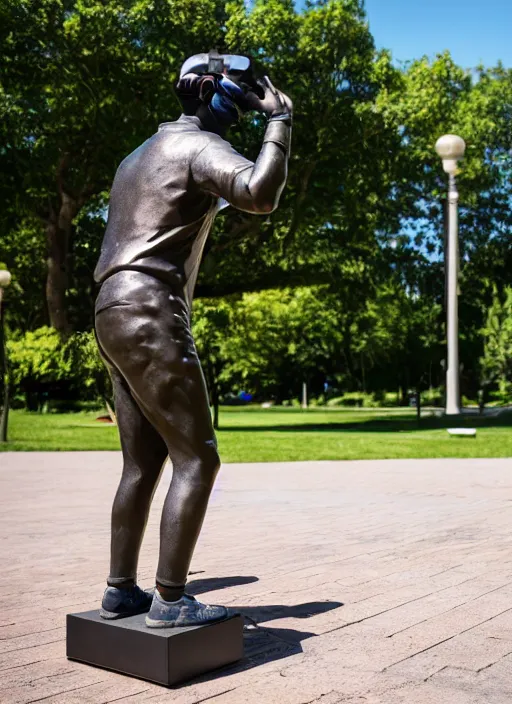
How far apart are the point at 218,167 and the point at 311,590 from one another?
2648 mm

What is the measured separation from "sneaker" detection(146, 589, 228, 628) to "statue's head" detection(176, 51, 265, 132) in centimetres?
195

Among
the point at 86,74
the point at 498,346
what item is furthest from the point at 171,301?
the point at 498,346

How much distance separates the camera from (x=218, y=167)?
3434 mm

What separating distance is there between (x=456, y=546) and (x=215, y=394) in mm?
21458

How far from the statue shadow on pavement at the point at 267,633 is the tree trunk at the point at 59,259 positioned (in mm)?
22869

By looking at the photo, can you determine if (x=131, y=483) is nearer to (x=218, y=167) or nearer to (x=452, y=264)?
(x=218, y=167)

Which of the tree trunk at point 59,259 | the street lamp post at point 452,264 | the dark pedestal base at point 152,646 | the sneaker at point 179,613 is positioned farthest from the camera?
the tree trunk at point 59,259

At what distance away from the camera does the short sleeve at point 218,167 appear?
3.39 m

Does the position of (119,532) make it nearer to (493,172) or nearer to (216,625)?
(216,625)

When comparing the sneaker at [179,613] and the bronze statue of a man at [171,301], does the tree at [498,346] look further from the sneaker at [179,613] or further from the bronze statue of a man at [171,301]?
the sneaker at [179,613]

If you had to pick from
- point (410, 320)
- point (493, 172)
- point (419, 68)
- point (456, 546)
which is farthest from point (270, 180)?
point (410, 320)

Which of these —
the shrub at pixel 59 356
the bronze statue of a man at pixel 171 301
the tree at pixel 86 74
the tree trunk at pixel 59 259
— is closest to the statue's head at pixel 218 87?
the bronze statue of a man at pixel 171 301

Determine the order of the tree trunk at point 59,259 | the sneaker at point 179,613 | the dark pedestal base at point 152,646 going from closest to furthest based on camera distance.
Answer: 1. the dark pedestal base at point 152,646
2. the sneaker at point 179,613
3. the tree trunk at point 59,259

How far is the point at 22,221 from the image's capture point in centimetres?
2927
